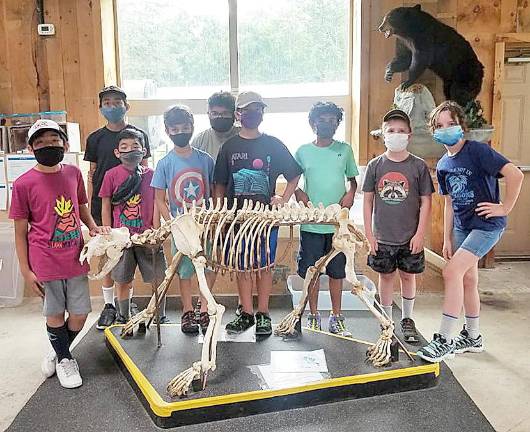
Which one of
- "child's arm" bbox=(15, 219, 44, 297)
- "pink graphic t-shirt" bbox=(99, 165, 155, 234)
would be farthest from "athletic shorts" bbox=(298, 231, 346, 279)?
"child's arm" bbox=(15, 219, 44, 297)

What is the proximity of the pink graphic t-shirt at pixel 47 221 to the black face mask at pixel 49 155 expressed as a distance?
0.06m

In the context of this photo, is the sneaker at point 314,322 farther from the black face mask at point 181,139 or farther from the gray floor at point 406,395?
the black face mask at point 181,139

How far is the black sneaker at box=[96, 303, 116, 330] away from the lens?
3.87m

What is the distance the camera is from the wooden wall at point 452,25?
495cm

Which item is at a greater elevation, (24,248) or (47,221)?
(47,221)

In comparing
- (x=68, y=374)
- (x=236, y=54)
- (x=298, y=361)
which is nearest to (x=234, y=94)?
(x=236, y=54)

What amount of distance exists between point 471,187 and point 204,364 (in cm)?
177

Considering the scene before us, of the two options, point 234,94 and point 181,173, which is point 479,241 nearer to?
point 181,173

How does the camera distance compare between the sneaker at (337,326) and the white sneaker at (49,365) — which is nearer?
the white sneaker at (49,365)

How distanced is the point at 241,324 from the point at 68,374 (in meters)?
1.03

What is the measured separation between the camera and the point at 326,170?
347cm

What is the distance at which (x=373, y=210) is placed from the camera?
350 cm

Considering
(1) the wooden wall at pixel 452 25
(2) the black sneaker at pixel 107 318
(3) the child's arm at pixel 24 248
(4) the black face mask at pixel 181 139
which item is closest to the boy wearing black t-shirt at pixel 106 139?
(4) the black face mask at pixel 181 139

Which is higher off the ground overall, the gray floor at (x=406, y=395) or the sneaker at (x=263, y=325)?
the sneaker at (x=263, y=325)
